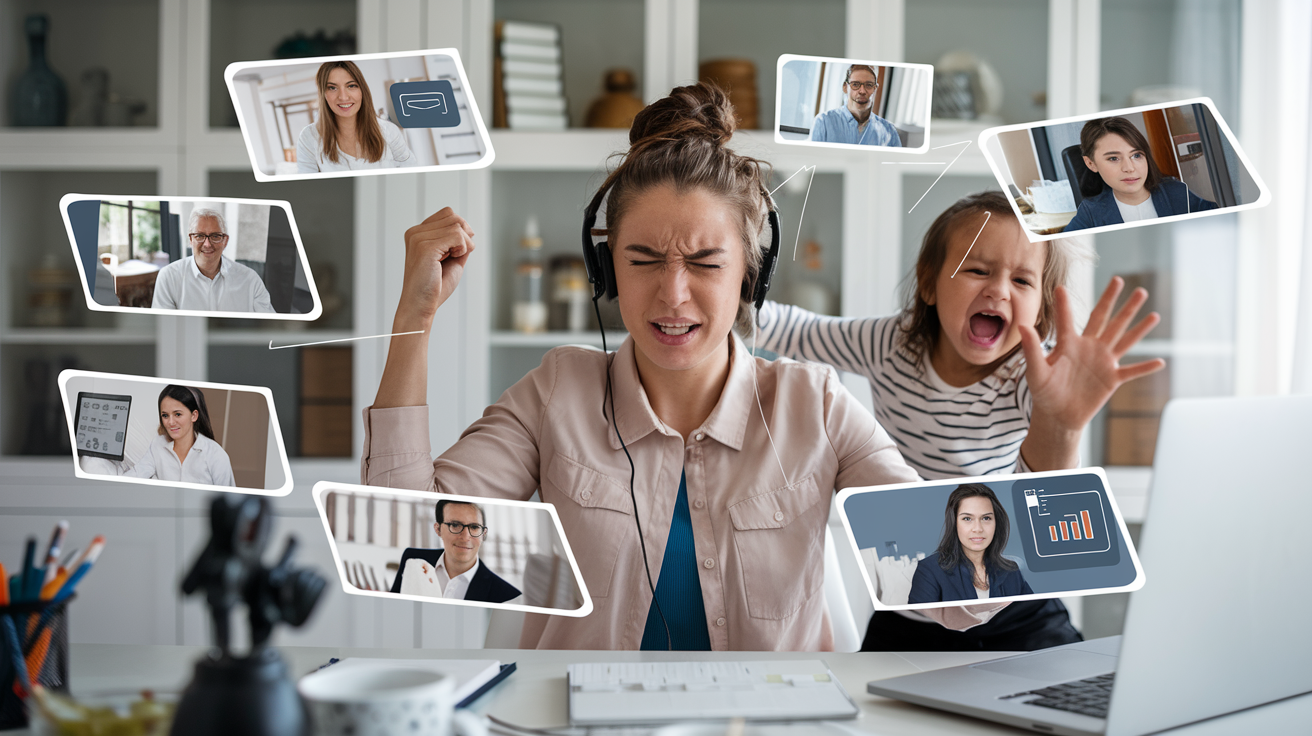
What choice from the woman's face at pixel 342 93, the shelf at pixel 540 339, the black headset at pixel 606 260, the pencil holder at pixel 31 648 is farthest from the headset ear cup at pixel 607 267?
the shelf at pixel 540 339

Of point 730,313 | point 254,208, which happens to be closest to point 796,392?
point 730,313

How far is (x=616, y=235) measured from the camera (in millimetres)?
1191

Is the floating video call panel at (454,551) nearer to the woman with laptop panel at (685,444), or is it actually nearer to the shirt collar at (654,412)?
the woman with laptop panel at (685,444)

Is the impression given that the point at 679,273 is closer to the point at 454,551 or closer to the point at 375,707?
the point at 454,551

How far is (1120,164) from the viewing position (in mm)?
938

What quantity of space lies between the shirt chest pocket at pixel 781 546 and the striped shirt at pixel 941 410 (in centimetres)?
28

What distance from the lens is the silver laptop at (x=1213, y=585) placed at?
63 centimetres

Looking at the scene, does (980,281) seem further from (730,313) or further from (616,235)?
(616,235)

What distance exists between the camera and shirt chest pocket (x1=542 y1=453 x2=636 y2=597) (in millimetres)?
1147

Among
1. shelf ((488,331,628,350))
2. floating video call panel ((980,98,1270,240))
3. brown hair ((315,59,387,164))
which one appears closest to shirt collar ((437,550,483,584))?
brown hair ((315,59,387,164))

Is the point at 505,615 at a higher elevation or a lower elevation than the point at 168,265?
lower

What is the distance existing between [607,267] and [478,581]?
Result: 468 millimetres

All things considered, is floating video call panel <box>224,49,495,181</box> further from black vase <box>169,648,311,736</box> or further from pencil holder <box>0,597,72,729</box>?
black vase <box>169,648,311,736</box>

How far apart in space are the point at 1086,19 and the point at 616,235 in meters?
1.66
